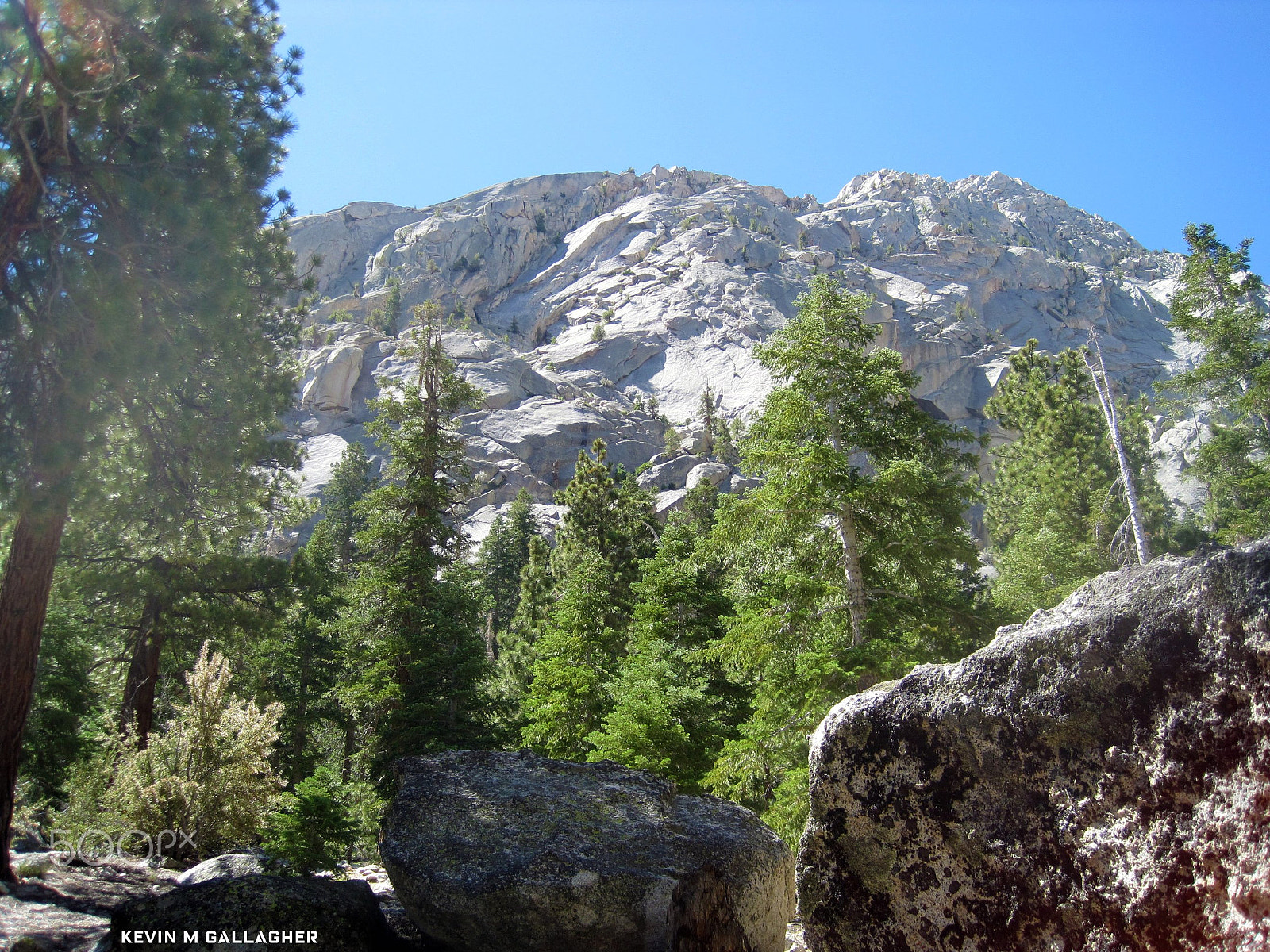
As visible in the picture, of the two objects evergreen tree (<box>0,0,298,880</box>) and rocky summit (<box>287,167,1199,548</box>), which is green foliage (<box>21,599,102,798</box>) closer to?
evergreen tree (<box>0,0,298,880</box>)

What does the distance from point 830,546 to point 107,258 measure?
10.5 m

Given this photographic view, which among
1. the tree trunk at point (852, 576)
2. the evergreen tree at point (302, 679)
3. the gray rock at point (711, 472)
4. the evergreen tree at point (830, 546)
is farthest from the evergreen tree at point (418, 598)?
the gray rock at point (711, 472)

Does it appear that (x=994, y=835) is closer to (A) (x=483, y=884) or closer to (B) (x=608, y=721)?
(A) (x=483, y=884)

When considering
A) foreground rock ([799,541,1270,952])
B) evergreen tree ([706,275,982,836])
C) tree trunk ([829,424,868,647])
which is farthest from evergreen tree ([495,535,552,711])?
foreground rock ([799,541,1270,952])

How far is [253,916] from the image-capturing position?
479 cm

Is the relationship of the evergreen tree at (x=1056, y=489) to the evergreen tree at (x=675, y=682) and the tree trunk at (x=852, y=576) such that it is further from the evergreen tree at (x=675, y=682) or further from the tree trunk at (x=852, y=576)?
the evergreen tree at (x=675, y=682)

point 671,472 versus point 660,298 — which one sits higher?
point 660,298

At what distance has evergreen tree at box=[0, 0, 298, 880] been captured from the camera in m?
7.47

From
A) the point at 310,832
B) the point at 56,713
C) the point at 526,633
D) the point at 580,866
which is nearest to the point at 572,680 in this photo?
the point at 310,832

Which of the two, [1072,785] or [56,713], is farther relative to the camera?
[56,713]

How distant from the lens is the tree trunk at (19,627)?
8.19m

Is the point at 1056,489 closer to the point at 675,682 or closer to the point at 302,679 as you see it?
the point at 675,682

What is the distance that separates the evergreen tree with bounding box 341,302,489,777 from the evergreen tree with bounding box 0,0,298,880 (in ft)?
28.6

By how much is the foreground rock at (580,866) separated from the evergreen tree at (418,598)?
33.6 ft
